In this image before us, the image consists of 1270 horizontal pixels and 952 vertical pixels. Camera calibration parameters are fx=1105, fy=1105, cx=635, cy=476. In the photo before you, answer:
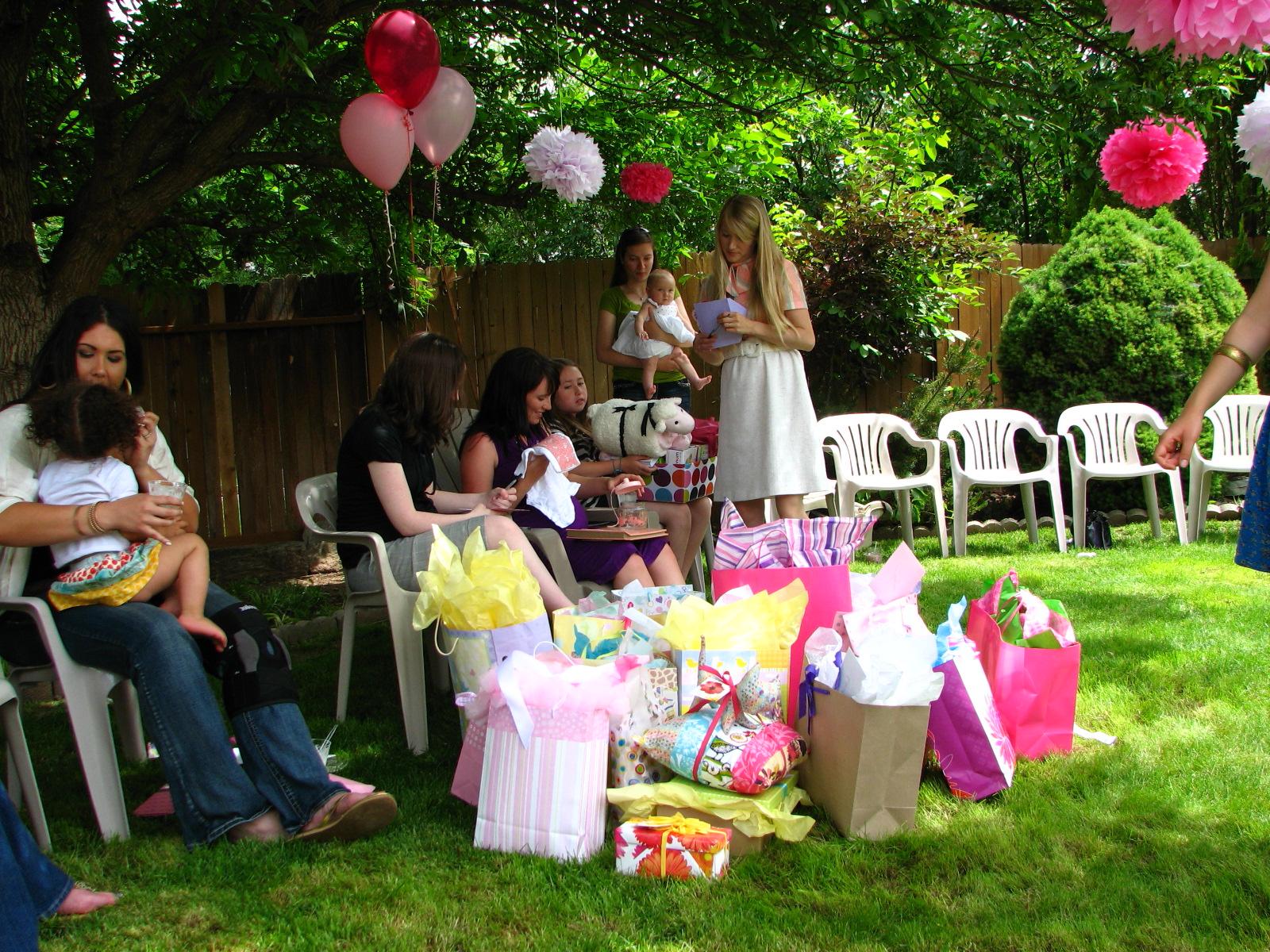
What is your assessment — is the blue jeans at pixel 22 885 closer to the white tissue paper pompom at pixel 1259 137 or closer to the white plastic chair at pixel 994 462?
the white tissue paper pompom at pixel 1259 137

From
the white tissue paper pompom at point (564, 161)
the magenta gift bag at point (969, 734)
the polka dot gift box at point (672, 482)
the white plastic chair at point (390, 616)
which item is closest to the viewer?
the magenta gift bag at point (969, 734)

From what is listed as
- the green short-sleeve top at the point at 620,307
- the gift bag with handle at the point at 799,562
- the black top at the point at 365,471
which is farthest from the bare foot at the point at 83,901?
the green short-sleeve top at the point at 620,307

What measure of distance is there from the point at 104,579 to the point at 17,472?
35cm

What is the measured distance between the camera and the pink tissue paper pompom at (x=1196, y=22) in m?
2.33

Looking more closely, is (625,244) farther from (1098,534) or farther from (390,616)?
(1098,534)

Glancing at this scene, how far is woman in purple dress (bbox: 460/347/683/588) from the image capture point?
12.0ft

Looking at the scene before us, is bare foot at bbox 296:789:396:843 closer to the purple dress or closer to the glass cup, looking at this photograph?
the glass cup

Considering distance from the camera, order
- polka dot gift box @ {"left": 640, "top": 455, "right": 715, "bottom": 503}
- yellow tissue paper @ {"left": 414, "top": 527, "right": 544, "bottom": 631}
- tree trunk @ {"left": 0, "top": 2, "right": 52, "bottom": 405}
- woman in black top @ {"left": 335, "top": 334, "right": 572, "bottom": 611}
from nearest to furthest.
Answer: yellow tissue paper @ {"left": 414, "top": 527, "right": 544, "bottom": 631} < woman in black top @ {"left": 335, "top": 334, "right": 572, "bottom": 611} < tree trunk @ {"left": 0, "top": 2, "right": 52, "bottom": 405} < polka dot gift box @ {"left": 640, "top": 455, "right": 715, "bottom": 503}

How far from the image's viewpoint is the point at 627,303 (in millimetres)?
5371

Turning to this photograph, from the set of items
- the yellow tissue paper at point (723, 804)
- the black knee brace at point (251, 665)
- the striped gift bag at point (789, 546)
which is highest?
the striped gift bag at point (789, 546)

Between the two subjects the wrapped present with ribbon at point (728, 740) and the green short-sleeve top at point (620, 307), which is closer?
the wrapped present with ribbon at point (728, 740)

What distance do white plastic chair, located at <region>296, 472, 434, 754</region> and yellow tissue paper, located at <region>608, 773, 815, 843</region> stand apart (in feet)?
2.68

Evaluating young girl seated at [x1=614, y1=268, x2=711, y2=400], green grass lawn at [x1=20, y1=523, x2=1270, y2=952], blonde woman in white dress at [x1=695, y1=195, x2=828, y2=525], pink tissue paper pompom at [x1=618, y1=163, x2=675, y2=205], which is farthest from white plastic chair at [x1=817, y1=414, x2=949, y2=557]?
green grass lawn at [x1=20, y1=523, x2=1270, y2=952]

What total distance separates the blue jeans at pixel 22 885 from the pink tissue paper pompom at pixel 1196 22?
2.78 meters
